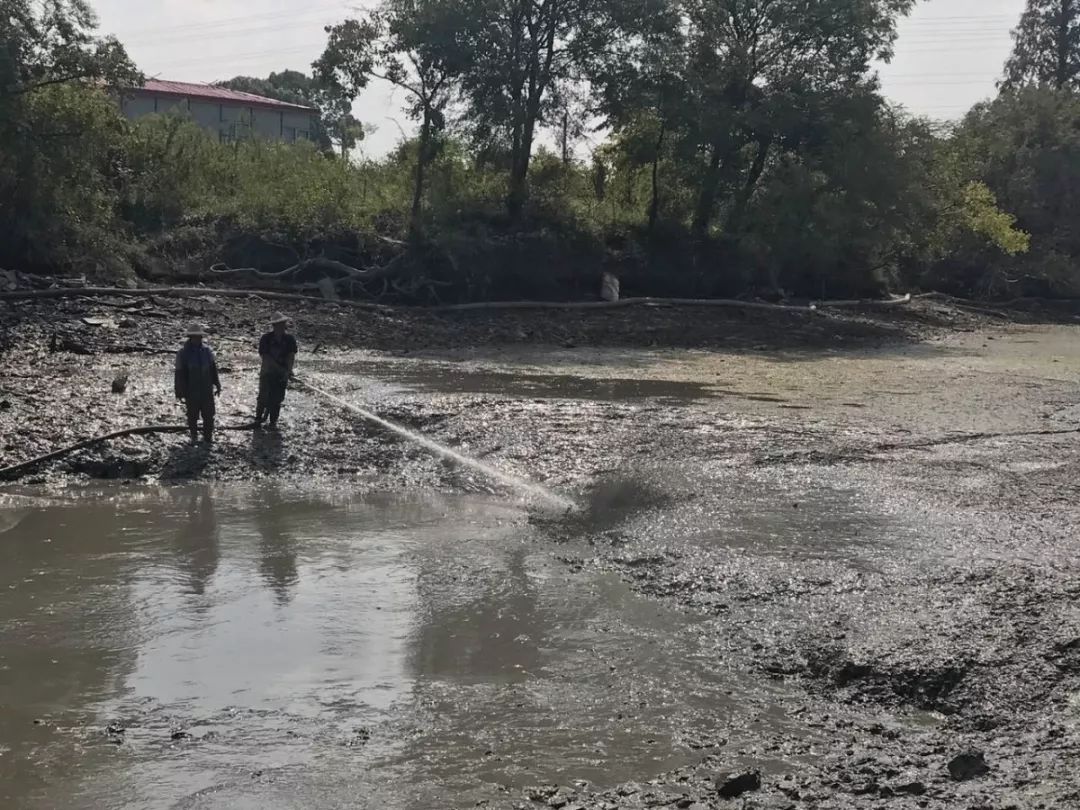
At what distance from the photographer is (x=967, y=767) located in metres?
4.96

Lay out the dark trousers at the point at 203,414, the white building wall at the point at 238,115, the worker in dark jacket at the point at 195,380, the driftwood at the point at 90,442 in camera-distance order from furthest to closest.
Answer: the white building wall at the point at 238,115 < the dark trousers at the point at 203,414 < the worker in dark jacket at the point at 195,380 < the driftwood at the point at 90,442

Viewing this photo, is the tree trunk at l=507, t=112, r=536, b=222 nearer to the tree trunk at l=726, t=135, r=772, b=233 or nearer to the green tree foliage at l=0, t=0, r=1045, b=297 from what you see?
the green tree foliage at l=0, t=0, r=1045, b=297

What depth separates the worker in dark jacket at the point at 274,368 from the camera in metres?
13.0

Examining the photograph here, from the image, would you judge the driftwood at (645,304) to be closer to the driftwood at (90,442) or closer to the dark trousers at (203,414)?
the driftwood at (90,442)

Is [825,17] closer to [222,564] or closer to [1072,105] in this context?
[1072,105]

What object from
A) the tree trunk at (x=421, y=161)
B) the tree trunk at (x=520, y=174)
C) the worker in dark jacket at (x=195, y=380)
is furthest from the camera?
the tree trunk at (x=520, y=174)

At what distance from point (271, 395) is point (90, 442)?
220cm

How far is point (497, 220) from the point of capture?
3180 centimetres

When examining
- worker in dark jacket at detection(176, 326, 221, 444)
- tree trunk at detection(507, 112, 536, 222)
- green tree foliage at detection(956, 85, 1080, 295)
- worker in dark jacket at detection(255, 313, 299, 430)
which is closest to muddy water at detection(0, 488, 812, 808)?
worker in dark jacket at detection(176, 326, 221, 444)

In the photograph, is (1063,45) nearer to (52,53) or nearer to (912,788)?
(52,53)

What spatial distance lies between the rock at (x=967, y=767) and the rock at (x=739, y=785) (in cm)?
89

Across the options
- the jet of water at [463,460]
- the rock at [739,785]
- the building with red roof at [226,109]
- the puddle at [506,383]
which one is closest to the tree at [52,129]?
the puddle at [506,383]

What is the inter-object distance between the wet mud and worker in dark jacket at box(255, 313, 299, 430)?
0.36 metres

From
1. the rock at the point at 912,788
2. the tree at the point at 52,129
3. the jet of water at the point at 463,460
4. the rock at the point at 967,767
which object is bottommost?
the rock at the point at 912,788
